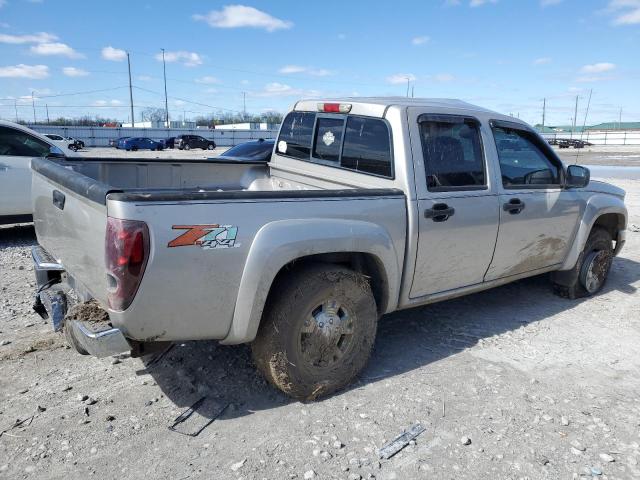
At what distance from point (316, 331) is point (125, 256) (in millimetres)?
1292

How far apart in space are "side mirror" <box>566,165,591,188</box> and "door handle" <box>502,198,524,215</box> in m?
0.78

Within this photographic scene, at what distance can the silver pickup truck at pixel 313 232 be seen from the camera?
2736 mm

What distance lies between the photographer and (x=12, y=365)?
3750 millimetres

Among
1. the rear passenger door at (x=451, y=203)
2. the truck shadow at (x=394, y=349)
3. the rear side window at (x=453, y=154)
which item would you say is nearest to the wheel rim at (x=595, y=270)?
the truck shadow at (x=394, y=349)

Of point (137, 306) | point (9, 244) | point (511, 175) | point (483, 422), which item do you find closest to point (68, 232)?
point (137, 306)

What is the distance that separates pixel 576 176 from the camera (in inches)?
189

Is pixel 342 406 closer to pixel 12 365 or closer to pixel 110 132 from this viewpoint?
pixel 12 365

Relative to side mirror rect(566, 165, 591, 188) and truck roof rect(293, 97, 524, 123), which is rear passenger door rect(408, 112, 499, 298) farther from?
side mirror rect(566, 165, 591, 188)

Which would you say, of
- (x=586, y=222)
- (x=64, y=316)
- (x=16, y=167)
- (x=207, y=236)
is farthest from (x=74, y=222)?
(x=16, y=167)

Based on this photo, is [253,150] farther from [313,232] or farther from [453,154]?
[313,232]

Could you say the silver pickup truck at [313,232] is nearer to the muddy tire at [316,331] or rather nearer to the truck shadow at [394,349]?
the muddy tire at [316,331]

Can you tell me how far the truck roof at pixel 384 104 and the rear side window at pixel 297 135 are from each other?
0.10 metres

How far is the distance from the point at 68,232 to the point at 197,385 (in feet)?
4.24

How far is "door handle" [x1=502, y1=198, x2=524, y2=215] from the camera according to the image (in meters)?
4.25
